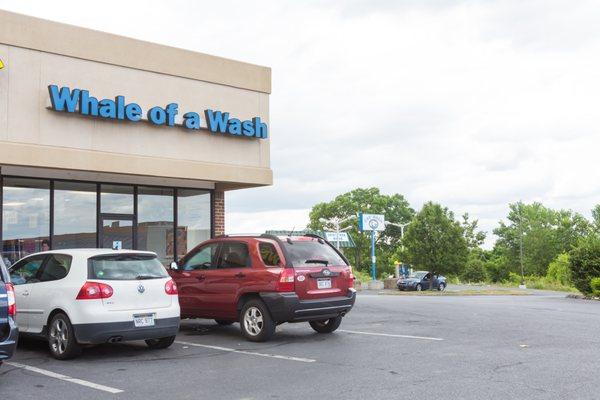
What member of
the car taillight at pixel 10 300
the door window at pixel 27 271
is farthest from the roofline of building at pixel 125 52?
the car taillight at pixel 10 300

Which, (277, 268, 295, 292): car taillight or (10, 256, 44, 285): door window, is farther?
(277, 268, 295, 292): car taillight

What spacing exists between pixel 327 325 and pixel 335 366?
377cm

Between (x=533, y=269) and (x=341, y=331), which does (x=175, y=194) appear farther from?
(x=533, y=269)

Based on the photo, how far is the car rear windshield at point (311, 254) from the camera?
11289 millimetres

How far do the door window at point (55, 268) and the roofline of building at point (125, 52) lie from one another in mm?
6703

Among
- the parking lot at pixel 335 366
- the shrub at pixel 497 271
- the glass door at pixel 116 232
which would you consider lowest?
the shrub at pixel 497 271

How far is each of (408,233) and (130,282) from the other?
3788cm

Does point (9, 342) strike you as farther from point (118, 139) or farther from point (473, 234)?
point (473, 234)

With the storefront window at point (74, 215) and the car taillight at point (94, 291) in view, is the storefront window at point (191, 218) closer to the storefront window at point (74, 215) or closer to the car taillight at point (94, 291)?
the storefront window at point (74, 215)

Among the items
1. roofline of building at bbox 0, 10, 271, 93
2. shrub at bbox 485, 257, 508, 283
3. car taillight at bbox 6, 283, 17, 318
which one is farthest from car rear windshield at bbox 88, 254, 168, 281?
shrub at bbox 485, 257, 508, 283

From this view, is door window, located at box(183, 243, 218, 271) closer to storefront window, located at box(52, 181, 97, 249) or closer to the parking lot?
the parking lot

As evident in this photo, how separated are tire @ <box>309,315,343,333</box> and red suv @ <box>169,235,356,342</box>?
0.02 metres

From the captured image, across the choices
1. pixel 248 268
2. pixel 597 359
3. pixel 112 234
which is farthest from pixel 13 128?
pixel 597 359

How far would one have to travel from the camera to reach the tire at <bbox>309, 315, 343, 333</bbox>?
1245 cm
